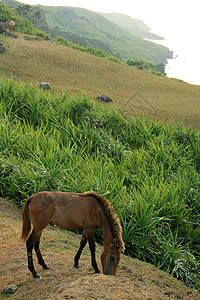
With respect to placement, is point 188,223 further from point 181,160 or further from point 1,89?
point 1,89

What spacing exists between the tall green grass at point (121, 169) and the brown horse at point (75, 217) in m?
1.49

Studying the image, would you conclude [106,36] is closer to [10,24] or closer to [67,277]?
[10,24]

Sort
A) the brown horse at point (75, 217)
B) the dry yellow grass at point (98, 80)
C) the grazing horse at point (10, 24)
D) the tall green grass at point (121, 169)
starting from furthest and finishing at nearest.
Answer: the grazing horse at point (10, 24)
the dry yellow grass at point (98, 80)
the tall green grass at point (121, 169)
the brown horse at point (75, 217)

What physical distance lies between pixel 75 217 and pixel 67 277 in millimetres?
432

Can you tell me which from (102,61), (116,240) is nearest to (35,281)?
(116,240)

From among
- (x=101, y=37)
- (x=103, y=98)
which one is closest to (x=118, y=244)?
(x=103, y=98)

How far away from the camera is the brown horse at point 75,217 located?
1.69m

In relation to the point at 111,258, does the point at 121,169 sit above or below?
below

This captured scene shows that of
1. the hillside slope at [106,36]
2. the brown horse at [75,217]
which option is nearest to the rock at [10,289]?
the brown horse at [75,217]

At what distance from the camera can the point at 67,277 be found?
188 centimetres

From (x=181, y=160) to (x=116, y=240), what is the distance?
4375 millimetres

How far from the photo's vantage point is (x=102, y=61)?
12.3m

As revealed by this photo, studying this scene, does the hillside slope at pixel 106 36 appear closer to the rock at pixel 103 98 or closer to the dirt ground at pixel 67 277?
the rock at pixel 103 98

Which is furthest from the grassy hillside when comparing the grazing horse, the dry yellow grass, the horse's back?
the horse's back
